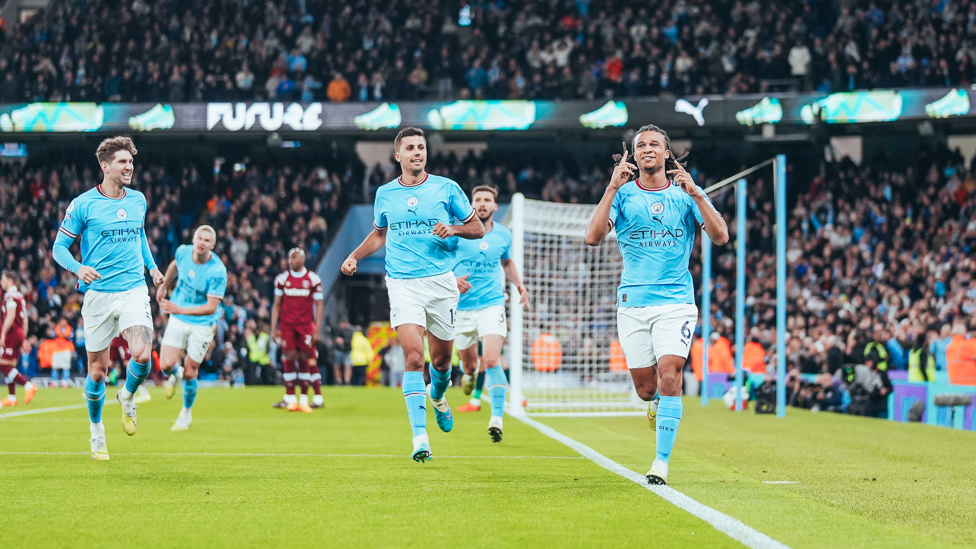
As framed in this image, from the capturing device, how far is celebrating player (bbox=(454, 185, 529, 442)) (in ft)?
33.8

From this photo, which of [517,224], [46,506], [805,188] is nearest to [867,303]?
[805,188]

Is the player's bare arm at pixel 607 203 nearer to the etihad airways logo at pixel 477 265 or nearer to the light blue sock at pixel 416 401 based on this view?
the light blue sock at pixel 416 401

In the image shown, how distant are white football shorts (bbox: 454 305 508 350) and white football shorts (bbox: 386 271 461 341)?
9.19ft

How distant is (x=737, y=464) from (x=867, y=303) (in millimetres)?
15092

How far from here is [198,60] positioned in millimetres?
30875

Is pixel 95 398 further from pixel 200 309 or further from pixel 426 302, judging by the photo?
pixel 200 309

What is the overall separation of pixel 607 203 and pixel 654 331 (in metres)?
0.87

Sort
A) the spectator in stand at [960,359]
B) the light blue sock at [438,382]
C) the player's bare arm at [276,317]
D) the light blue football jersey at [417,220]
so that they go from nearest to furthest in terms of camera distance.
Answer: the light blue football jersey at [417,220] < the light blue sock at [438,382] < the player's bare arm at [276,317] < the spectator in stand at [960,359]

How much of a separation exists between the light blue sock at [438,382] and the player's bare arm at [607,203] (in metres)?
2.20

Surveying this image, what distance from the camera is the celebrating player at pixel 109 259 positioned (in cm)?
774

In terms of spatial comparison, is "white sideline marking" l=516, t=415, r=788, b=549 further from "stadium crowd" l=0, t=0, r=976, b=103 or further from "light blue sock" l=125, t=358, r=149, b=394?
"stadium crowd" l=0, t=0, r=976, b=103

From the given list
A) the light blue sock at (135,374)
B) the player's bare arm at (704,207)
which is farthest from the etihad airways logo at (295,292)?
the player's bare arm at (704,207)

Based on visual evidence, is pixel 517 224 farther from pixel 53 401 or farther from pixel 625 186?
pixel 53 401

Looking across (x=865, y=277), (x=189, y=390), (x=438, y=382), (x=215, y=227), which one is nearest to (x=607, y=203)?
(x=438, y=382)
